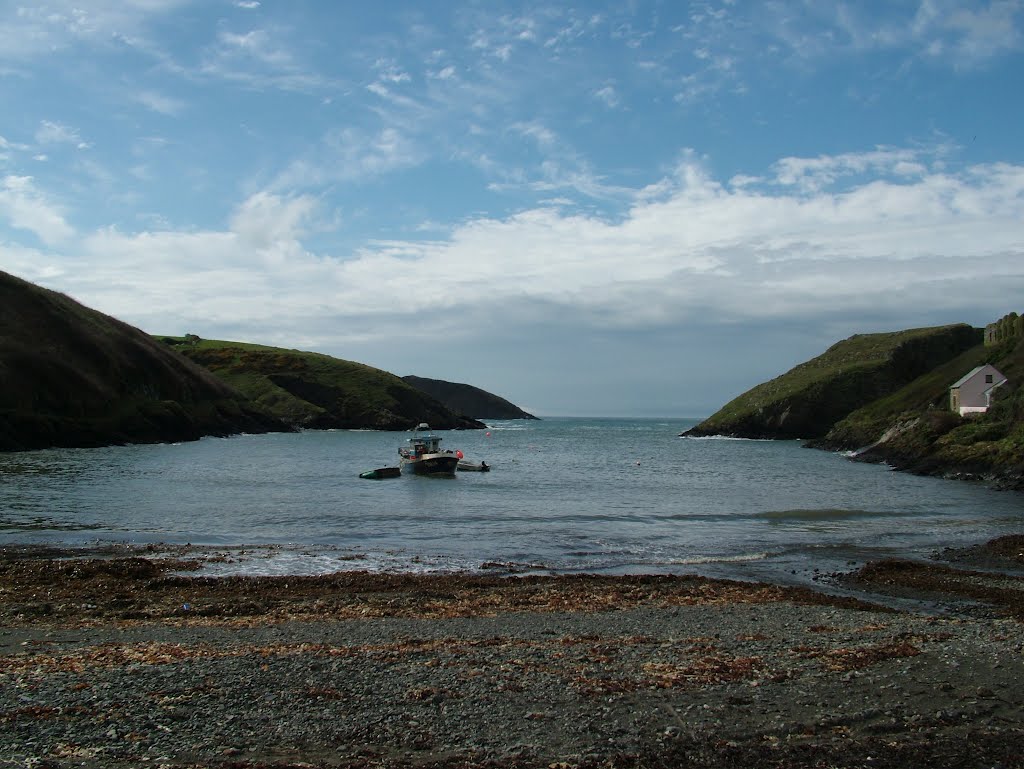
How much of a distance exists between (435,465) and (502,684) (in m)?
53.4

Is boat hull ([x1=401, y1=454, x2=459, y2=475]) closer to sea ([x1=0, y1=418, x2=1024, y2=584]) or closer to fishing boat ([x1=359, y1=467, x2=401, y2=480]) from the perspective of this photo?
sea ([x1=0, y1=418, x2=1024, y2=584])

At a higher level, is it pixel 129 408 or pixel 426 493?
pixel 129 408

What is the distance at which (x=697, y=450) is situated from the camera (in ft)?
351

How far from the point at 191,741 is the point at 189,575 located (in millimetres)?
14865

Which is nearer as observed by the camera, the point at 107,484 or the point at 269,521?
the point at 269,521

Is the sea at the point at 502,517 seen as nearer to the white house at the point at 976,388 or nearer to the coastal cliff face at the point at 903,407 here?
the coastal cliff face at the point at 903,407

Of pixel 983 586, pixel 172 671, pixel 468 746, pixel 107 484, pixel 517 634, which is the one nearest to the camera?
pixel 468 746

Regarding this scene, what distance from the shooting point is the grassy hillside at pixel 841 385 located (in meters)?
132

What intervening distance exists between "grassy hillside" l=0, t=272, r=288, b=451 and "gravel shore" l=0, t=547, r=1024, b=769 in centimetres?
7362

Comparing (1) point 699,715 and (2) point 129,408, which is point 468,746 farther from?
(2) point 129,408

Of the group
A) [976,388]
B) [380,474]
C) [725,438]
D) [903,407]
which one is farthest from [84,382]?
[903,407]

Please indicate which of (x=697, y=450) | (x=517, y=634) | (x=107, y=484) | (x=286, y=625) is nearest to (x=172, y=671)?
(x=286, y=625)

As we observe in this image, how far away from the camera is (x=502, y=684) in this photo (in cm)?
1090

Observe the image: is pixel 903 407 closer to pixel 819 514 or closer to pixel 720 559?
pixel 819 514
